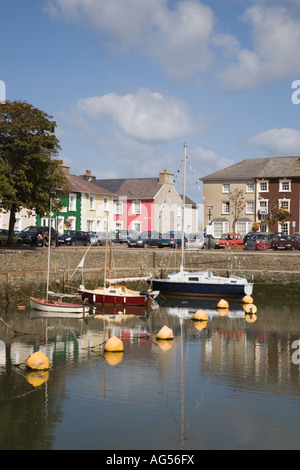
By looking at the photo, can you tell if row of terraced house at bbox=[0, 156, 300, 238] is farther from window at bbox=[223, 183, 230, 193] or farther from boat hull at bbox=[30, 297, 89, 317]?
boat hull at bbox=[30, 297, 89, 317]

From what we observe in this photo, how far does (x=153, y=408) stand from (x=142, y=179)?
6106 cm

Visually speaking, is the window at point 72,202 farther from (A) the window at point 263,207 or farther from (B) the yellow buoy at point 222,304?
(B) the yellow buoy at point 222,304

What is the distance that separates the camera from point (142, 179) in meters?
74.9

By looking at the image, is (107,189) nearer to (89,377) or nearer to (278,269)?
(278,269)

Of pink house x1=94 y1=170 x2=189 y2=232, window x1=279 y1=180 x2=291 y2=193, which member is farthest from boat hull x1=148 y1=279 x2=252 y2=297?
window x1=279 y1=180 x2=291 y2=193

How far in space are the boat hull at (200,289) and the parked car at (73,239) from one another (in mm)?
14482

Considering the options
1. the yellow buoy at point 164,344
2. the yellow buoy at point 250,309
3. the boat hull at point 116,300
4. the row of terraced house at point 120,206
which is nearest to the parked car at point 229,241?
the row of terraced house at point 120,206

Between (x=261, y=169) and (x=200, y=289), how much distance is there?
3844 centimetres

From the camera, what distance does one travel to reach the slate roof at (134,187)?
71.3 m

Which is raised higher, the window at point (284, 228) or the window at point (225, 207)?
the window at point (225, 207)

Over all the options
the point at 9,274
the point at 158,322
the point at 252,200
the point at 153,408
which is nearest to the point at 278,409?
the point at 153,408

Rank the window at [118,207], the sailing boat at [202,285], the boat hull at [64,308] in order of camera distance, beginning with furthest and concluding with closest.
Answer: the window at [118,207] → the sailing boat at [202,285] → the boat hull at [64,308]

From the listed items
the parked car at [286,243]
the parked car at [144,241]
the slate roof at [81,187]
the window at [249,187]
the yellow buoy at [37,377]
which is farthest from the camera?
the window at [249,187]

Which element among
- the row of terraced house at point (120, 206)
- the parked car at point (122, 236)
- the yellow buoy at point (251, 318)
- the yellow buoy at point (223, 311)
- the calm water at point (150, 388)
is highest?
the row of terraced house at point (120, 206)
